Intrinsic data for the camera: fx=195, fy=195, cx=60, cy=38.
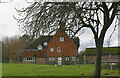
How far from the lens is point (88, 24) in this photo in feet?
38.2

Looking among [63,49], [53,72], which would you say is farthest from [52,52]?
[53,72]

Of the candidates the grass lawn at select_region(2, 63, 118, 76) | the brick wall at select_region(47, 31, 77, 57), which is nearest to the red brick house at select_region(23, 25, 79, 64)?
the brick wall at select_region(47, 31, 77, 57)

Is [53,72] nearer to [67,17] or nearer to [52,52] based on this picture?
[67,17]

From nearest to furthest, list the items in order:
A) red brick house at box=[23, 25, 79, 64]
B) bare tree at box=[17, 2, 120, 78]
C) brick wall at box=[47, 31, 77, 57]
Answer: bare tree at box=[17, 2, 120, 78] < red brick house at box=[23, 25, 79, 64] < brick wall at box=[47, 31, 77, 57]

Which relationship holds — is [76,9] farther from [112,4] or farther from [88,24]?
[112,4]

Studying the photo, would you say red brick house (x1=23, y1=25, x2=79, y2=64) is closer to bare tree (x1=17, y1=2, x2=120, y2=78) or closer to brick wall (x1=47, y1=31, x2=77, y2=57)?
brick wall (x1=47, y1=31, x2=77, y2=57)

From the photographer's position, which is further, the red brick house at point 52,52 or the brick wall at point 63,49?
the brick wall at point 63,49

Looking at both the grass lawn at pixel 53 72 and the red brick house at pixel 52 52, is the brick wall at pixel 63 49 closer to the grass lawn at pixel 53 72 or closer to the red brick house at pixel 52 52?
the red brick house at pixel 52 52

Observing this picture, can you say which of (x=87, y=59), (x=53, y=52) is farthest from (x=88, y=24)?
(x=53, y=52)

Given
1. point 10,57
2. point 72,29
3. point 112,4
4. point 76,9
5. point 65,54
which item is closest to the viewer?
point 76,9

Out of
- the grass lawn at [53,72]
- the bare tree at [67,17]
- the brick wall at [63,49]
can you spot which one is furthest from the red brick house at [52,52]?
the bare tree at [67,17]

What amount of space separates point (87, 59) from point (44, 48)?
29.6ft

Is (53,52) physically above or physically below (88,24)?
below

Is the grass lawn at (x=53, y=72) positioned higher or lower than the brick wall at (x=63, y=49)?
lower
